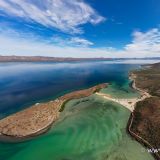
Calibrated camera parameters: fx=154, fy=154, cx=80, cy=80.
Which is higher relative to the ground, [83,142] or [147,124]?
[147,124]

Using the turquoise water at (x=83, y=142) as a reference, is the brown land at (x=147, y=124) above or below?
above

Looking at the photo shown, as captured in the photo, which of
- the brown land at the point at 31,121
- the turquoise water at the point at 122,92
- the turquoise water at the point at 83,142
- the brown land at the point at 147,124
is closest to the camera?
the turquoise water at the point at 83,142

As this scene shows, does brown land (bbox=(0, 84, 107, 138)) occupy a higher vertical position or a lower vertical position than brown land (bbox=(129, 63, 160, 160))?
→ lower

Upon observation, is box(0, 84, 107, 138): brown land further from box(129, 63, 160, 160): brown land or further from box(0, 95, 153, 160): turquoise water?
box(129, 63, 160, 160): brown land

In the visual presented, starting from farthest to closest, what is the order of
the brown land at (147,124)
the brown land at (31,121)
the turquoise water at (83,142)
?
the brown land at (31,121) → the brown land at (147,124) → the turquoise water at (83,142)

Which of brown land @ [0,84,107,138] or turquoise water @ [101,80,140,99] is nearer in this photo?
brown land @ [0,84,107,138]

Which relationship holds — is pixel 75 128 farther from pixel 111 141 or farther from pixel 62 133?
pixel 111 141

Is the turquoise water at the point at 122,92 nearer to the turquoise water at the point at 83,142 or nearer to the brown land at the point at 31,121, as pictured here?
the turquoise water at the point at 83,142

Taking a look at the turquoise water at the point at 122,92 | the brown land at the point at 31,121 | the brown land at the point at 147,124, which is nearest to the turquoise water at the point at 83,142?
the brown land at the point at 147,124

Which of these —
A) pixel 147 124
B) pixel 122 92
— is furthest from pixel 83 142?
pixel 122 92

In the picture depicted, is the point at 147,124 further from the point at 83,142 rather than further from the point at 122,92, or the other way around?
the point at 122,92

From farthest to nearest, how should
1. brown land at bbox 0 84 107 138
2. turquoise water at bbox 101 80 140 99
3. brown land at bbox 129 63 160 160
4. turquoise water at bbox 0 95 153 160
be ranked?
turquoise water at bbox 101 80 140 99 < brown land at bbox 0 84 107 138 < brown land at bbox 129 63 160 160 < turquoise water at bbox 0 95 153 160

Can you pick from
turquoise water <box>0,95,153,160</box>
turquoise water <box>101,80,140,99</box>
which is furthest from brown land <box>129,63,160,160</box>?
turquoise water <box>101,80,140,99</box>
